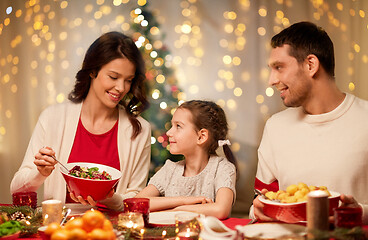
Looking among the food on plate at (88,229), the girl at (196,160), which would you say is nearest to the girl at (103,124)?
the girl at (196,160)

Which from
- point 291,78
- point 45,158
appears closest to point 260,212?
point 291,78

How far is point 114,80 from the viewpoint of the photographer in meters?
2.58

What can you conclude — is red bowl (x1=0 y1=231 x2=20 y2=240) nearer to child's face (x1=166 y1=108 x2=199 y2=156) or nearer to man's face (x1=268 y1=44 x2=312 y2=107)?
child's face (x1=166 y1=108 x2=199 y2=156)

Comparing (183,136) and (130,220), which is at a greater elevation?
(183,136)

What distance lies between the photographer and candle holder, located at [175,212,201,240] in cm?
145

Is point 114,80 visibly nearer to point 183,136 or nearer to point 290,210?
point 183,136

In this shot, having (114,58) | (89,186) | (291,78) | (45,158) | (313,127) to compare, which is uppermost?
(114,58)

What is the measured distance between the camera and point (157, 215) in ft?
5.92

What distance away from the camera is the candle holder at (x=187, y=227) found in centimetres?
145

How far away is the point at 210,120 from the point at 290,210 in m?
1.07

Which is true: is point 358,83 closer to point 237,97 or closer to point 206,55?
point 237,97

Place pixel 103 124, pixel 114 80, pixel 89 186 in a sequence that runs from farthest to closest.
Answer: pixel 103 124
pixel 114 80
pixel 89 186

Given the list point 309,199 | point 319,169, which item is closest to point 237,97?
point 319,169

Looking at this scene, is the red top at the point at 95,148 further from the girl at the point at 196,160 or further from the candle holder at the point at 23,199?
the candle holder at the point at 23,199
